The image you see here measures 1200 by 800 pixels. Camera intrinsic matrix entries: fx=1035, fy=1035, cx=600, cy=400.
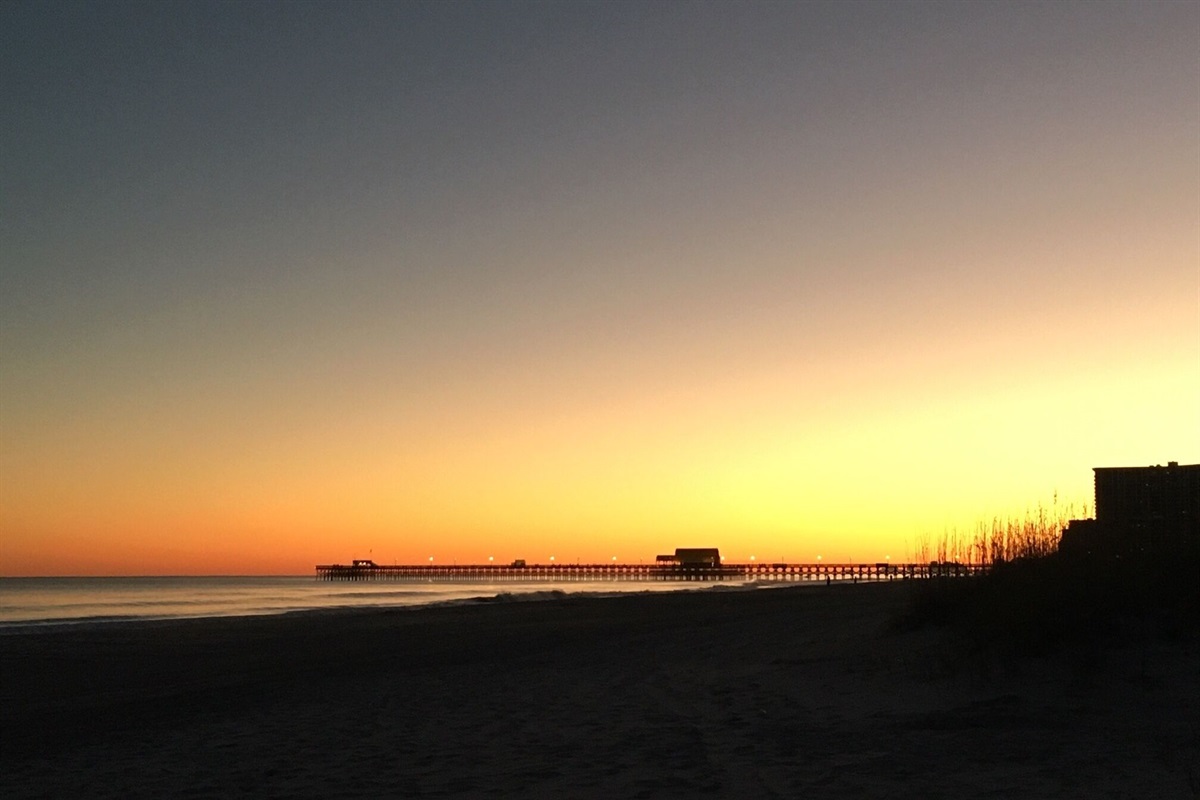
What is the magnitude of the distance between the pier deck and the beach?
7907 centimetres

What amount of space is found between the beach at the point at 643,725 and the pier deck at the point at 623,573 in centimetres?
7907

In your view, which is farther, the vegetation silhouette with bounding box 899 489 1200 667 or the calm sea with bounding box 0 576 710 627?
the calm sea with bounding box 0 576 710 627

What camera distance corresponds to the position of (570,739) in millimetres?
8695

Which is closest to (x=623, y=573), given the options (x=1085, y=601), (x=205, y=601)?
(x=205, y=601)

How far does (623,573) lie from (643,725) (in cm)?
11661

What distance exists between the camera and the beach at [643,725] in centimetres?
690

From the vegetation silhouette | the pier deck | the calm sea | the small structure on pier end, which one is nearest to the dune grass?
the vegetation silhouette

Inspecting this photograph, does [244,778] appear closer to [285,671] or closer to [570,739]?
[570,739]

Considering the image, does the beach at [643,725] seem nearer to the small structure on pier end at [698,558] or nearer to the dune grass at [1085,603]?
the dune grass at [1085,603]

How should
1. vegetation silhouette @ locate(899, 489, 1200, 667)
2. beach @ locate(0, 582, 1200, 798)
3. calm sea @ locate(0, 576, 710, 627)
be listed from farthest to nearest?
calm sea @ locate(0, 576, 710, 627) → vegetation silhouette @ locate(899, 489, 1200, 667) → beach @ locate(0, 582, 1200, 798)

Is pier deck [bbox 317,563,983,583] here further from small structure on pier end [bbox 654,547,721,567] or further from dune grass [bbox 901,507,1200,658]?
dune grass [bbox 901,507,1200,658]

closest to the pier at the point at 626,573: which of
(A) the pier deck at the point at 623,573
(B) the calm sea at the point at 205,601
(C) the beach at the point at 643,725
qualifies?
(A) the pier deck at the point at 623,573

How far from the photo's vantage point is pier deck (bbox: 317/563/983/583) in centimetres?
10729

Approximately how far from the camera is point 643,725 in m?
9.19
